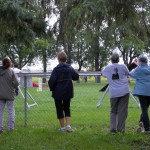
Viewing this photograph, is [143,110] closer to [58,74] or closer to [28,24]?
[58,74]

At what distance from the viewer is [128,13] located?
7.10 metres

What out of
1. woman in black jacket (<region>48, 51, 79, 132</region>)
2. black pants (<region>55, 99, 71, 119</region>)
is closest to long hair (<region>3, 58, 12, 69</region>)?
woman in black jacket (<region>48, 51, 79, 132</region>)

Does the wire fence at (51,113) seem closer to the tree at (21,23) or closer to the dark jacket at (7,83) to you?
the dark jacket at (7,83)

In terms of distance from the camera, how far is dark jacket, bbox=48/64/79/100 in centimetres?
855

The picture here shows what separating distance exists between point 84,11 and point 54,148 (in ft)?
8.20

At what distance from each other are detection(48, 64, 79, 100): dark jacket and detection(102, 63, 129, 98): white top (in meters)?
0.82

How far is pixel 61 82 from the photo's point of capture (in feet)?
28.2

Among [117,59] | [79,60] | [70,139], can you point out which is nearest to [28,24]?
[117,59]

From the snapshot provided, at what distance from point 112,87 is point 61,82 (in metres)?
1.09

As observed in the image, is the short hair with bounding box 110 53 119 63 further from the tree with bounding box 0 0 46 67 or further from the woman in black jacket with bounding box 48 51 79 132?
the tree with bounding box 0 0 46 67

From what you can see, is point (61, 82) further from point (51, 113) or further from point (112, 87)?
point (51, 113)

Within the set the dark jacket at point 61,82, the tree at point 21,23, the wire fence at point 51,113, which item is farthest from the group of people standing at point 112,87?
the wire fence at point 51,113

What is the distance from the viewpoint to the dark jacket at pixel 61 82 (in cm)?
855

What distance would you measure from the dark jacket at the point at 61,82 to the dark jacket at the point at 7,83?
870 millimetres
